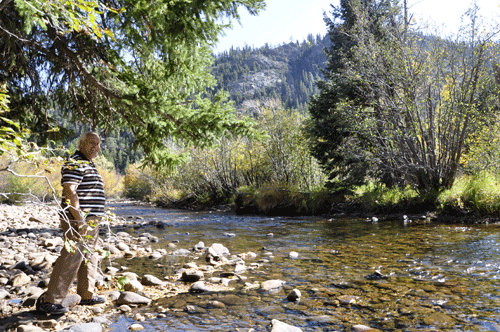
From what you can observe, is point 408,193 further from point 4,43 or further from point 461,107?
point 4,43

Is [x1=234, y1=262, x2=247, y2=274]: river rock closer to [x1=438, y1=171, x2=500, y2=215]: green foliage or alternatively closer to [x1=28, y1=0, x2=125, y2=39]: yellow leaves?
[x1=28, y1=0, x2=125, y2=39]: yellow leaves

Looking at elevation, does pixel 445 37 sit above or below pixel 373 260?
above

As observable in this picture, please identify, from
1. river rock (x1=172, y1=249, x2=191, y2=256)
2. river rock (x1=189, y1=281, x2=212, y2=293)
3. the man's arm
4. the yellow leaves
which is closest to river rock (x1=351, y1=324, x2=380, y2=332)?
river rock (x1=189, y1=281, x2=212, y2=293)

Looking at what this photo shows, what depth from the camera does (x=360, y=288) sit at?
162 inches

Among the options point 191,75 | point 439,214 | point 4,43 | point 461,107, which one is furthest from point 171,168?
point 461,107

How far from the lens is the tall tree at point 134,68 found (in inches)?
205

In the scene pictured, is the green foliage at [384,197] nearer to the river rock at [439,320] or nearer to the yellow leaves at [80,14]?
the river rock at [439,320]

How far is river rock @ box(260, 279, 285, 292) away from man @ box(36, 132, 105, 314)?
6.30 feet

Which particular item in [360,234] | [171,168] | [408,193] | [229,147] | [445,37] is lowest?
[360,234]

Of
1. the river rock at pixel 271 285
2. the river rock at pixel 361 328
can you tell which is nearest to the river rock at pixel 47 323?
the river rock at pixel 271 285

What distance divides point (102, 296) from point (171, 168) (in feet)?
14.4

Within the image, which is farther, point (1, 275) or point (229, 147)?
point (229, 147)

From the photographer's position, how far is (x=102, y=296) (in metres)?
3.82

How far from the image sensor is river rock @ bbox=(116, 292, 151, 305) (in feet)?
12.1
